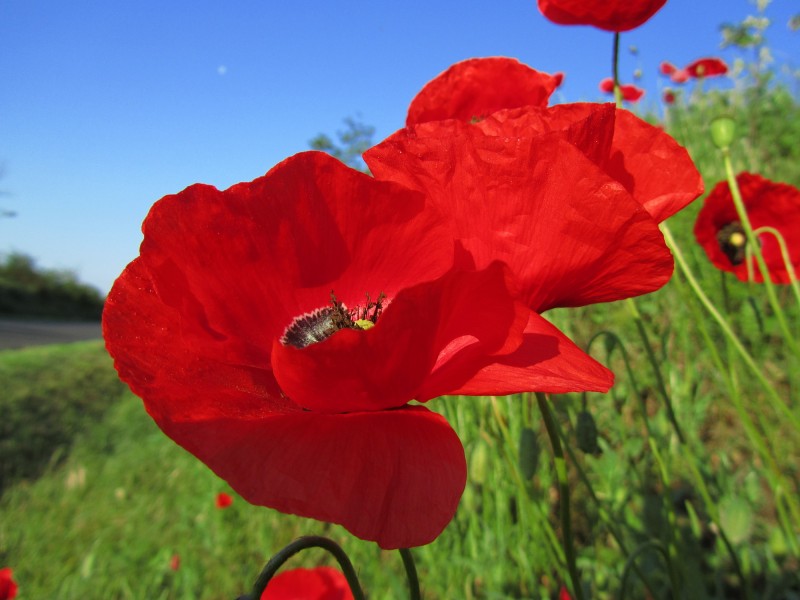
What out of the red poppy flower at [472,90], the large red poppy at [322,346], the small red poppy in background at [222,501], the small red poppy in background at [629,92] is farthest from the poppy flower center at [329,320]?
the small red poppy in background at [629,92]

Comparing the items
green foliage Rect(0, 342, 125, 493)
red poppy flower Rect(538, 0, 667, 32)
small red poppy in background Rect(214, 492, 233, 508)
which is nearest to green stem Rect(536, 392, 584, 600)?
red poppy flower Rect(538, 0, 667, 32)

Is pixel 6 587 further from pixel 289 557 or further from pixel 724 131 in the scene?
pixel 724 131

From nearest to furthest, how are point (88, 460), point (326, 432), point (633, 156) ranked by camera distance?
1. point (326, 432)
2. point (633, 156)
3. point (88, 460)

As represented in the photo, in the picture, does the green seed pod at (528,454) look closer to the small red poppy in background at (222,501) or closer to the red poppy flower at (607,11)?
the red poppy flower at (607,11)

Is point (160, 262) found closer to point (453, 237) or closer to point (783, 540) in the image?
point (453, 237)

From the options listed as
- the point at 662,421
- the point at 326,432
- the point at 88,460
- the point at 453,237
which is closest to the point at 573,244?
the point at 453,237

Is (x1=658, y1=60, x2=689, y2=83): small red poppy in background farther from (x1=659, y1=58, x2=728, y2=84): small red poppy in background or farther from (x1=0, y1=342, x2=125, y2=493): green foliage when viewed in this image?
(x1=0, y1=342, x2=125, y2=493): green foliage
